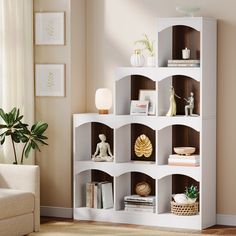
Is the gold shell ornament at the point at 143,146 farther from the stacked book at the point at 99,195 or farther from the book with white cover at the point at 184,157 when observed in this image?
the stacked book at the point at 99,195

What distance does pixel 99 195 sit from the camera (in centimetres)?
712

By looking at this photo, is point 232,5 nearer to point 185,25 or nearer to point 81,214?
A: point 185,25

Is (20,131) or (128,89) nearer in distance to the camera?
(20,131)

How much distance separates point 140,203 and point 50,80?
1.51m

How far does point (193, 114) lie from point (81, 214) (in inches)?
58.6

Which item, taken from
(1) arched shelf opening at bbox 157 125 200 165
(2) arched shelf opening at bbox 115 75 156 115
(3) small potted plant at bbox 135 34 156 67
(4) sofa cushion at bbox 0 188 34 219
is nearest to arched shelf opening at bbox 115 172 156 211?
(1) arched shelf opening at bbox 157 125 200 165

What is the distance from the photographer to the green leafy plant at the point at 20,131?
6828 mm

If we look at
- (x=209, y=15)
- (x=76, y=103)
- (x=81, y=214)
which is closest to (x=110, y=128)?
(x=76, y=103)

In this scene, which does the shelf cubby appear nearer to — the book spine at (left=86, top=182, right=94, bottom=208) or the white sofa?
the book spine at (left=86, top=182, right=94, bottom=208)

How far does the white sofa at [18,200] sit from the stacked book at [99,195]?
0.81m

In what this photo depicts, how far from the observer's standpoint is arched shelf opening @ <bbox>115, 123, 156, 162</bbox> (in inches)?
275

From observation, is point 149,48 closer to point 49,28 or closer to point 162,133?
point 162,133

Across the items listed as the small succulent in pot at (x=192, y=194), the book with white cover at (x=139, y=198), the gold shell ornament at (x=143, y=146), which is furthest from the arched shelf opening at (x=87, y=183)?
the small succulent in pot at (x=192, y=194)

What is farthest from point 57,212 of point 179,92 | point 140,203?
point 179,92
